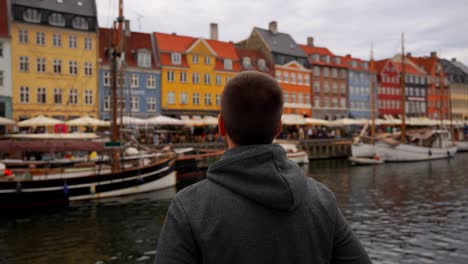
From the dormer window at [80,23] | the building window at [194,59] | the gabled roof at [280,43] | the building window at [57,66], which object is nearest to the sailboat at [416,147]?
the gabled roof at [280,43]

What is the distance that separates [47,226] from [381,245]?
1025 cm

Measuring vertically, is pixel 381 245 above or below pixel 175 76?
below

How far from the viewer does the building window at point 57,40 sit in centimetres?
3928

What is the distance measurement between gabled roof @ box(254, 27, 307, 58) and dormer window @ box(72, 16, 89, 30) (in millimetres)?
24230

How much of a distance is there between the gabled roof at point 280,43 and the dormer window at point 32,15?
28.3m

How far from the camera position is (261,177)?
1.56m

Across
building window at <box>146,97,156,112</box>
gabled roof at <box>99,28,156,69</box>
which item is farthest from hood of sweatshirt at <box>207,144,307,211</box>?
building window at <box>146,97,156,112</box>

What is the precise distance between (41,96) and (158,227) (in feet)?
97.5

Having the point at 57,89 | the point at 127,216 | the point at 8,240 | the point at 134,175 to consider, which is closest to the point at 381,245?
the point at 127,216

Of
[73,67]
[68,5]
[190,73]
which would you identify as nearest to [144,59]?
[190,73]

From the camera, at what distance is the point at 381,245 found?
1107cm

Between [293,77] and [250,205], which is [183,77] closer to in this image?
[293,77]

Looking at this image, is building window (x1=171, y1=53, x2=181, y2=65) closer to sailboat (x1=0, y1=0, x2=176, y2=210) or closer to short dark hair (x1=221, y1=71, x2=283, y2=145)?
sailboat (x1=0, y1=0, x2=176, y2=210)

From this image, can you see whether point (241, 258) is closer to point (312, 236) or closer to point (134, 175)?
point (312, 236)
